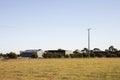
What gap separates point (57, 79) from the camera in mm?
20766

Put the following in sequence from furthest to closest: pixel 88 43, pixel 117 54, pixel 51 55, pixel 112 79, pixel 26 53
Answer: pixel 26 53 → pixel 117 54 → pixel 51 55 → pixel 88 43 → pixel 112 79

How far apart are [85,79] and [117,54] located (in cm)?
9953

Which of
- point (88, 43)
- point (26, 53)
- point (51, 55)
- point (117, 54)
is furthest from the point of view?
point (26, 53)

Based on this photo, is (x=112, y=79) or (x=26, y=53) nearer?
(x=112, y=79)

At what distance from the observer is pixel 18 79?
20750 mm

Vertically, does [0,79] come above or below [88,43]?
below

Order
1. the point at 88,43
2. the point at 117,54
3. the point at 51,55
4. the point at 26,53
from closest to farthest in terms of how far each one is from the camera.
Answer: the point at 88,43 → the point at 51,55 → the point at 117,54 → the point at 26,53

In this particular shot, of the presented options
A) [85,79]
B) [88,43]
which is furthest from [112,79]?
[88,43]

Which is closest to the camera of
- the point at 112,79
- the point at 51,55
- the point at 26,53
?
the point at 112,79

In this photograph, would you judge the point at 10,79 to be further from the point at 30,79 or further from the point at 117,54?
the point at 117,54

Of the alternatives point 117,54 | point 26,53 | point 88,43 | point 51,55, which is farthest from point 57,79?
point 26,53

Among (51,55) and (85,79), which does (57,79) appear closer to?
(85,79)

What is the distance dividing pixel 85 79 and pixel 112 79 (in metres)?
2.08

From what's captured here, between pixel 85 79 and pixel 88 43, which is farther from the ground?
pixel 88 43
